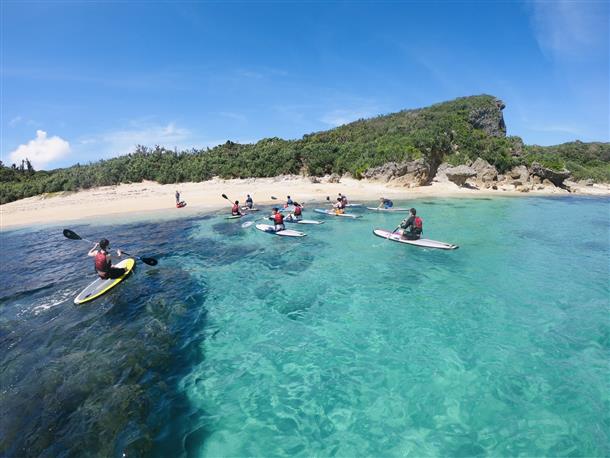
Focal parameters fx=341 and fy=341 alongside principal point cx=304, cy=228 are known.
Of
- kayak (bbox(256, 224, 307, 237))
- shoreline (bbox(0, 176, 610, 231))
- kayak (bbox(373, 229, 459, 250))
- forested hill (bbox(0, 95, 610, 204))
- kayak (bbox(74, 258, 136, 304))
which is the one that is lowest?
kayak (bbox(74, 258, 136, 304))

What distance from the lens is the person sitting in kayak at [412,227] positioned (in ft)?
53.8

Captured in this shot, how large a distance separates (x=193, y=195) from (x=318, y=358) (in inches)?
1391

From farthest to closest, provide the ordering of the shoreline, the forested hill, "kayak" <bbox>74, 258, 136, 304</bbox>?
the forested hill
the shoreline
"kayak" <bbox>74, 258, 136, 304</bbox>

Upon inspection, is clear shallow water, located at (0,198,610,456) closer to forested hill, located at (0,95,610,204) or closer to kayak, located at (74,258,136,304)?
kayak, located at (74,258,136,304)

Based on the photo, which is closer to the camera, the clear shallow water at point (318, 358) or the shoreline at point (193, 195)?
the clear shallow water at point (318, 358)

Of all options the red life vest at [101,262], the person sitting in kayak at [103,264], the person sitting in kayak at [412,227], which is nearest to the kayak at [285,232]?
the person sitting in kayak at [412,227]

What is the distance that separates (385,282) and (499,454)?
7.02 meters

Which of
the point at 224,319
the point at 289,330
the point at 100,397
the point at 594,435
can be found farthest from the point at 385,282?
the point at 100,397

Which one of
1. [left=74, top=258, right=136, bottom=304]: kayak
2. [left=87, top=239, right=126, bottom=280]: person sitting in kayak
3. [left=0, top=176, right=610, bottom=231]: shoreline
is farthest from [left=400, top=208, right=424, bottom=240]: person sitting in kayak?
[left=0, top=176, right=610, bottom=231]: shoreline

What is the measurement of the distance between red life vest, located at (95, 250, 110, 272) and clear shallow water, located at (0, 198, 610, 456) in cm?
106

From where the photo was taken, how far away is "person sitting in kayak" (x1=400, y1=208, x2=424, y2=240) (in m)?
16.4

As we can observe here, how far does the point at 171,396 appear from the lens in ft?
21.3

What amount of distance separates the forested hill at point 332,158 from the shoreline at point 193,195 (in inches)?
88.0

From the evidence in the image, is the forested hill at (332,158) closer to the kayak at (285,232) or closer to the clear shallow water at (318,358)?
the kayak at (285,232)
